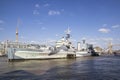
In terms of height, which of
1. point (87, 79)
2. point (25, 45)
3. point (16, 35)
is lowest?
point (87, 79)

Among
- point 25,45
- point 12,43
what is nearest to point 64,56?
point 25,45

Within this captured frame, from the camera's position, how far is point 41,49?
80.8 meters

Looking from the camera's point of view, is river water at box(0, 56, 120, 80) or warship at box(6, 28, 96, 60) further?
warship at box(6, 28, 96, 60)

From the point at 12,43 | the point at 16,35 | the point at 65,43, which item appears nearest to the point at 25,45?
the point at 12,43

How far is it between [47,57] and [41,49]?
5443 millimetres

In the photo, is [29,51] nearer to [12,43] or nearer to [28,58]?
[28,58]

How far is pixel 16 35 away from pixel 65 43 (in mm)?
31687

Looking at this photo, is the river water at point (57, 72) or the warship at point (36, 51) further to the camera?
the warship at point (36, 51)

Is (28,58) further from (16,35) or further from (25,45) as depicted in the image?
(16,35)

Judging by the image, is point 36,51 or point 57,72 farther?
point 36,51

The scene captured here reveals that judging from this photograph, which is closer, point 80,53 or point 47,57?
point 47,57

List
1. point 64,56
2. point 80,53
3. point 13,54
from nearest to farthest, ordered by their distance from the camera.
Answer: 1. point 13,54
2. point 64,56
3. point 80,53

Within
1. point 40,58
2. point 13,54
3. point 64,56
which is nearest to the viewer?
point 13,54

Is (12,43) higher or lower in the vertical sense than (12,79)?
higher
